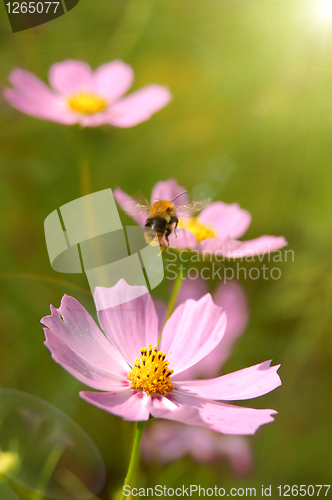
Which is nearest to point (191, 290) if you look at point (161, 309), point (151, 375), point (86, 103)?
point (161, 309)

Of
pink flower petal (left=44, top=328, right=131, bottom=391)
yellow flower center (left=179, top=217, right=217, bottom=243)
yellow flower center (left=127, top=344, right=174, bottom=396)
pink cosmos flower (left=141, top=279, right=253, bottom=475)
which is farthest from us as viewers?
yellow flower center (left=179, top=217, right=217, bottom=243)

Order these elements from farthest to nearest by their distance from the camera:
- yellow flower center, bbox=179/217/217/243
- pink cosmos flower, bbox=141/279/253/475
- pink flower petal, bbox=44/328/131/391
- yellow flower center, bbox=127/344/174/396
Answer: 1. yellow flower center, bbox=179/217/217/243
2. pink cosmos flower, bbox=141/279/253/475
3. yellow flower center, bbox=127/344/174/396
4. pink flower petal, bbox=44/328/131/391

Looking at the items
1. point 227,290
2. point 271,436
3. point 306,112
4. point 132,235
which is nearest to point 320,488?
point 271,436

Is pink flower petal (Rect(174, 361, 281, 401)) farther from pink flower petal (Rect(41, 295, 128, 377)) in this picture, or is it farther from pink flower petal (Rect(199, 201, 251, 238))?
pink flower petal (Rect(199, 201, 251, 238))

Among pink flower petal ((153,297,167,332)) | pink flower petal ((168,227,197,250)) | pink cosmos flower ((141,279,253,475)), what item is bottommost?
pink cosmos flower ((141,279,253,475))

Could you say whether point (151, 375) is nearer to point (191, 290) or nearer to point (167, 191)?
point (191, 290)

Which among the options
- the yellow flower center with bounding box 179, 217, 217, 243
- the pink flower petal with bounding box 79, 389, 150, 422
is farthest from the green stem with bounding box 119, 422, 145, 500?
the yellow flower center with bounding box 179, 217, 217, 243

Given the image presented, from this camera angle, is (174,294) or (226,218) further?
(226,218)
